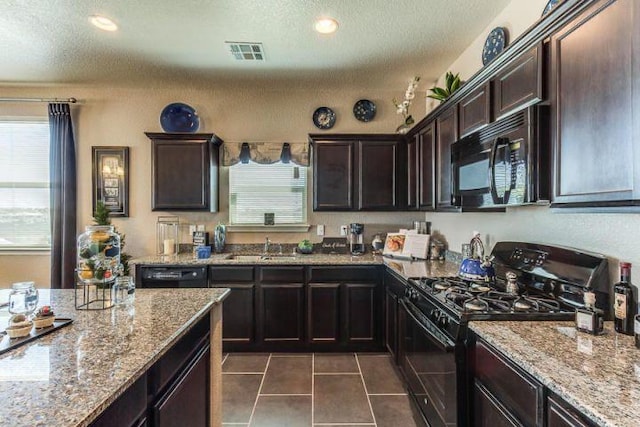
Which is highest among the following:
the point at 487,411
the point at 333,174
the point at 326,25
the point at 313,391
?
the point at 326,25

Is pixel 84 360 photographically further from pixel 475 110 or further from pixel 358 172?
pixel 358 172

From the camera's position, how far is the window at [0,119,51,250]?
149 inches

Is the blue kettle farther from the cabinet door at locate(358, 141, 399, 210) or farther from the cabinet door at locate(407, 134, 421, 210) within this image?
the cabinet door at locate(358, 141, 399, 210)

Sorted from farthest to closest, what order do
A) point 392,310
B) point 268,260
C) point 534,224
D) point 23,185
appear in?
point 23,185 → point 268,260 → point 392,310 → point 534,224

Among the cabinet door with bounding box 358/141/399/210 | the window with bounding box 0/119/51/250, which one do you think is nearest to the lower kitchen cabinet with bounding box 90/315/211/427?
the cabinet door with bounding box 358/141/399/210

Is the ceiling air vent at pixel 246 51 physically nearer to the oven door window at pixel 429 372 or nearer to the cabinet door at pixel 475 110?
the cabinet door at pixel 475 110

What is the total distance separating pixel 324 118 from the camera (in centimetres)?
390

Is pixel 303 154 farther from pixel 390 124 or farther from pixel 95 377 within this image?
pixel 95 377

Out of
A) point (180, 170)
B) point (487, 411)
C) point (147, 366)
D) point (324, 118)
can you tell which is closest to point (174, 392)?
point (147, 366)

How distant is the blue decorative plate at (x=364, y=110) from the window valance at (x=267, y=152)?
28.1 inches

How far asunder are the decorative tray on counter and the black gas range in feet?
5.61

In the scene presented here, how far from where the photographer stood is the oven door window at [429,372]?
1590 mm

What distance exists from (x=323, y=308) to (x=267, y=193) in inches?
59.9

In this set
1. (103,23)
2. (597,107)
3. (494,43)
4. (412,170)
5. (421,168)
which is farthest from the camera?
(412,170)
